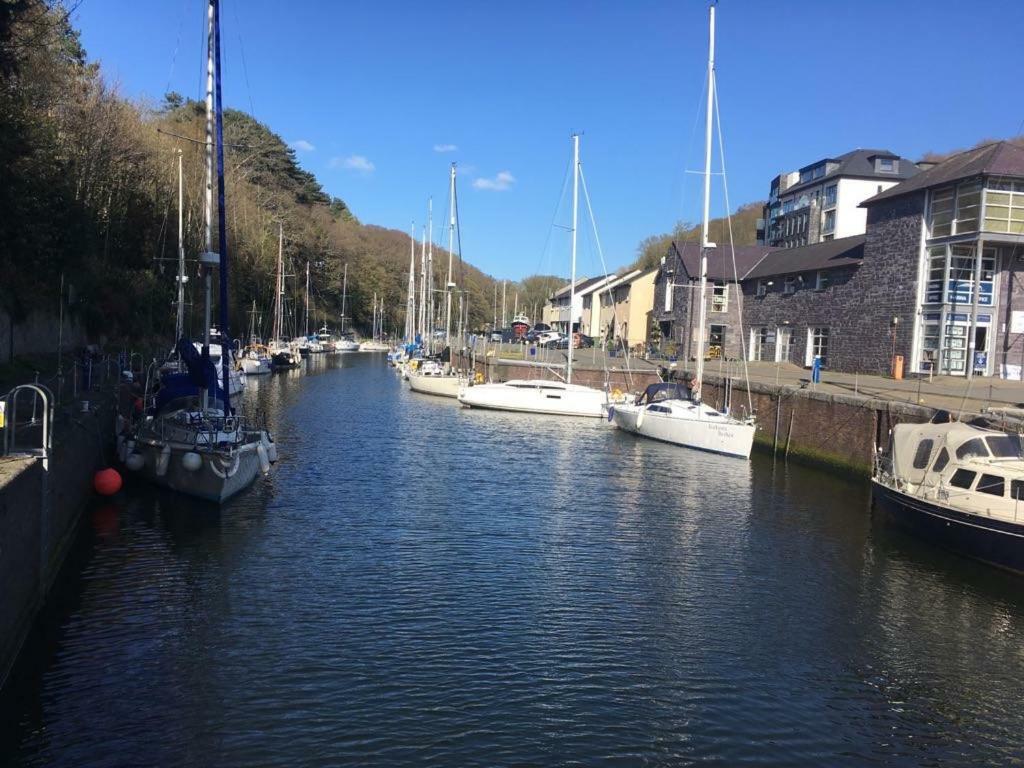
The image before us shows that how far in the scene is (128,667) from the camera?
10180 millimetres

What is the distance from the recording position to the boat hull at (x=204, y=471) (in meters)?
17.9

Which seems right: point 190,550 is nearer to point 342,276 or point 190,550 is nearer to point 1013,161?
point 1013,161

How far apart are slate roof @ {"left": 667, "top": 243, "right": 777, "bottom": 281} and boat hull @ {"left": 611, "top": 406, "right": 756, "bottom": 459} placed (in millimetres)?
22564

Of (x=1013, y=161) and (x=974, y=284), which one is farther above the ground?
(x=1013, y=161)

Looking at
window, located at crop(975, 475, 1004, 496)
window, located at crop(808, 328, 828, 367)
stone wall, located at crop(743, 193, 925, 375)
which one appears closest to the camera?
window, located at crop(975, 475, 1004, 496)

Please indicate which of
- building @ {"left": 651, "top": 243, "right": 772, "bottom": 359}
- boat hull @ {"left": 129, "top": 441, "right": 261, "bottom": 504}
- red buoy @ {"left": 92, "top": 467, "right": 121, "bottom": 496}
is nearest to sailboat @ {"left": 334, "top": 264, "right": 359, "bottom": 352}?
building @ {"left": 651, "top": 243, "right": 772, "bottom": 359}

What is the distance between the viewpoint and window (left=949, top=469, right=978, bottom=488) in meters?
16.3

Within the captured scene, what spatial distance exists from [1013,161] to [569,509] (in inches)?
1022

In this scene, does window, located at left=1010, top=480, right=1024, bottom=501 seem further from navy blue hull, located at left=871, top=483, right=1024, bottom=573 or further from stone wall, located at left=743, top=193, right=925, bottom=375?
stone wall, located at left=743, top=193, right=925, bottom=375

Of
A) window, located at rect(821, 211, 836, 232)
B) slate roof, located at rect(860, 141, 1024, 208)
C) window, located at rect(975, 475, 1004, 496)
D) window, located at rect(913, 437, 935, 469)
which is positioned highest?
window, located at rect(821, 211, 836, 232)

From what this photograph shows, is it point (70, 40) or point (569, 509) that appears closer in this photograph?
point (569, 509)

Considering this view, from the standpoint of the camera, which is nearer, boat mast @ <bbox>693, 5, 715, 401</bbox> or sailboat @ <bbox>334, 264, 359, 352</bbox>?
boat mast @ <bbox>693, 5, 715, 401</bbox>

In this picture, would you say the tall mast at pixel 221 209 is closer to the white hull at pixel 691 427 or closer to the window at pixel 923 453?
the window at pixel 923 453

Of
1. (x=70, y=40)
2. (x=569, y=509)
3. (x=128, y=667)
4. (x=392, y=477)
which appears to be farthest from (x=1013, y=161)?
(x=70, y=40)
